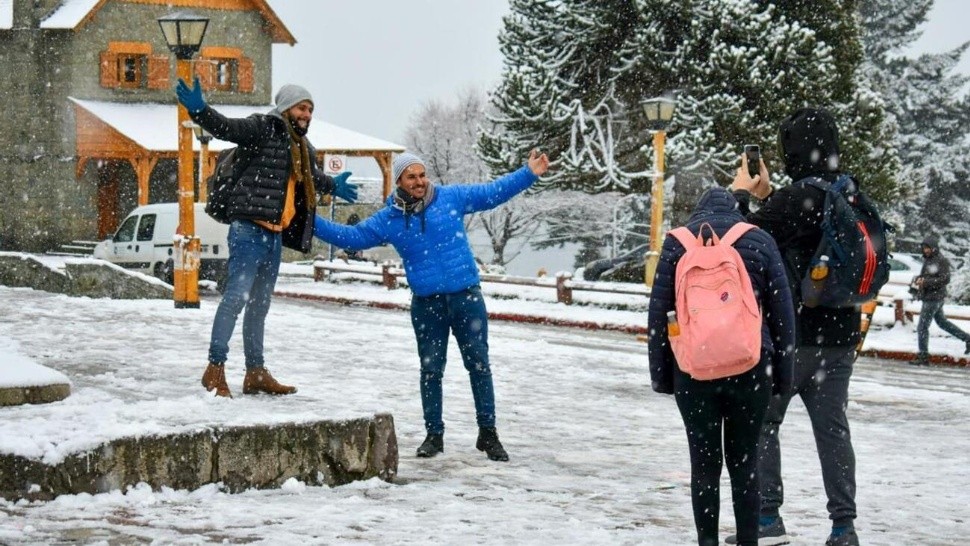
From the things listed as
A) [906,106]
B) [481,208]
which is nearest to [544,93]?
[481,208]

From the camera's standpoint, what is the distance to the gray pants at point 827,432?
588 centimetres

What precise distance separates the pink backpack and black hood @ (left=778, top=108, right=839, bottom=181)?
3.64 feet

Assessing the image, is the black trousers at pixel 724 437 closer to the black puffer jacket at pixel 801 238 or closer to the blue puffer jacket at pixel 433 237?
the black puffer jacket at pixel 801 238

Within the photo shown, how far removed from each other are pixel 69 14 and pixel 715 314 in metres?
38.6

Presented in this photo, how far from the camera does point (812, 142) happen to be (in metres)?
6.02

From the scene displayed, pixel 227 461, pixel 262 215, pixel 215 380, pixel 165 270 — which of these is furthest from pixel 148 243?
pixel 227 461

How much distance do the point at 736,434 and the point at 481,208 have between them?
9.75 ft

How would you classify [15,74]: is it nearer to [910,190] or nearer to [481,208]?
[910,190]

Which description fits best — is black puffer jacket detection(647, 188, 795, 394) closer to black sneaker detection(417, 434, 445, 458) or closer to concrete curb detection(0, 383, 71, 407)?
black sneaker detection(417, 434, 445, 458)

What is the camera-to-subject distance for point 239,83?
43781 millimetres

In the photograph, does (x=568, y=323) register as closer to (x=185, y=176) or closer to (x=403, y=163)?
(x=185, y=176)

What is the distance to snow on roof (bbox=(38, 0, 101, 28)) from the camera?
39.7 m

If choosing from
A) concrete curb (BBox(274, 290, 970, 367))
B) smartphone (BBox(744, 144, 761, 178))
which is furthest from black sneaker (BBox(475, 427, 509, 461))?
concrete curb (BBox(274, 290, 970, 367))

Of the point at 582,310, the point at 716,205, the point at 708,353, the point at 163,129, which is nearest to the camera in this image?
the point at 708,353
